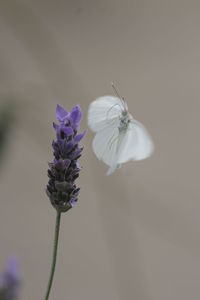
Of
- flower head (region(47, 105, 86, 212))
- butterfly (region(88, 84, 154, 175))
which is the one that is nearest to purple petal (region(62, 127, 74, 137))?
flower head (region(47, 105, 86, 212))

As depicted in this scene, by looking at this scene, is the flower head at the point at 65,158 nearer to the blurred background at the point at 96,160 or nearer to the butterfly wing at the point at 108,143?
the butterfly wing at the point at 108,143

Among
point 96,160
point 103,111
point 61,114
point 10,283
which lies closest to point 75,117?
point 61,114

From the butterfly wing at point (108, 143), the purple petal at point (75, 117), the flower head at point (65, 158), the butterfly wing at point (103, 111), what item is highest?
the butterfly wing at point (103, 111)

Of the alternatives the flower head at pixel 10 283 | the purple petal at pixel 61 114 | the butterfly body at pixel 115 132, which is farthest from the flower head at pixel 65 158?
the flower head at pixel 10 283

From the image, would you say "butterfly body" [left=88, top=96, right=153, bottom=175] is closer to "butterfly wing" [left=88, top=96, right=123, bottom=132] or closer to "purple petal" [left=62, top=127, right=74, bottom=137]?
"butterfly wing" [left=88, top=96, right=123, bottom=132]

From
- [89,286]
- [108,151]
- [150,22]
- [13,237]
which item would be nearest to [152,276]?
[89,286]

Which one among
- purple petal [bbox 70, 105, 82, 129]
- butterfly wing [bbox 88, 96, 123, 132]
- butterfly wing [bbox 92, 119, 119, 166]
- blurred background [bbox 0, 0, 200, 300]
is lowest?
purple petal [bbox 70, 105, 82, 129]

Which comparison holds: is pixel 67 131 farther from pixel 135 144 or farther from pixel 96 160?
pixel 96 160

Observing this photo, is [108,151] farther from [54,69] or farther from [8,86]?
[8,86]
